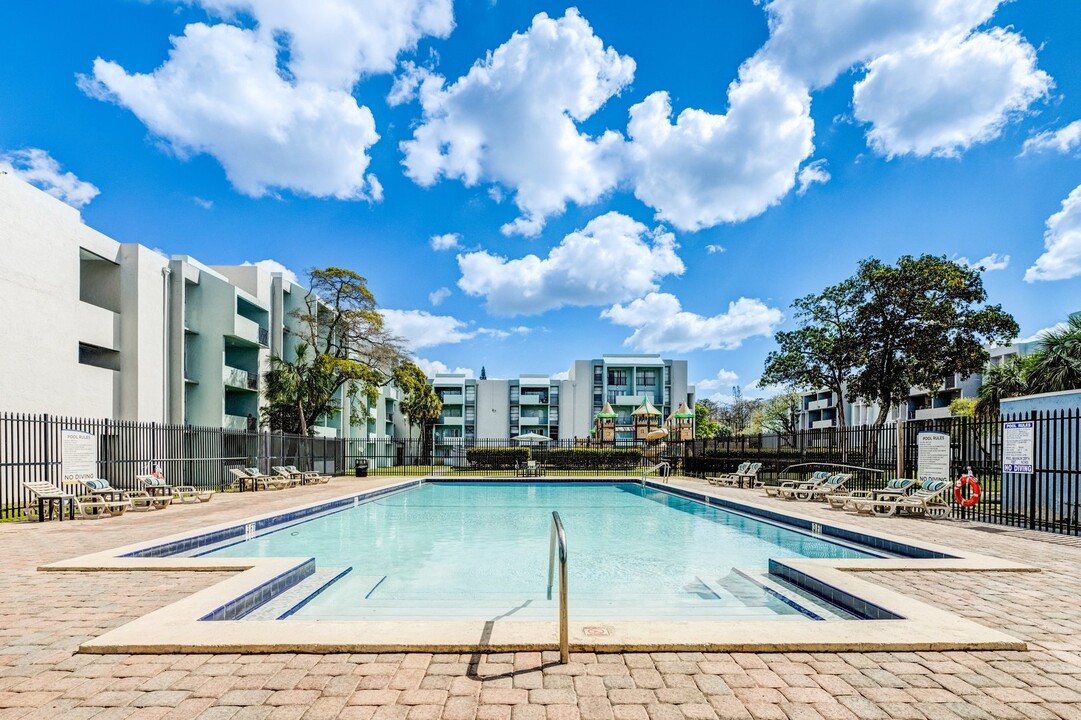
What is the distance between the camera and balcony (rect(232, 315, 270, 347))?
2392 centimetres

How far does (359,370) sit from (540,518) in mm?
16290

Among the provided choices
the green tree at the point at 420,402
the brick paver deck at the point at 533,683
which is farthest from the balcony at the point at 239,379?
the brick paver deck at the point at 533,683

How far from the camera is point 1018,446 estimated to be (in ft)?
31.5

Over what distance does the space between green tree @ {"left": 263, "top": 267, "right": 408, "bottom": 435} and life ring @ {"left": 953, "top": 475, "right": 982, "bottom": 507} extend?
23.3 metres

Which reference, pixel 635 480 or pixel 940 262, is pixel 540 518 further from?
pixel 940 262

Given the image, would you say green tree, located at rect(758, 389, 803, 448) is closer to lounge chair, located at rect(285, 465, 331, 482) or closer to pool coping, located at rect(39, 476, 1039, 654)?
lounge chair, located at rect(285, 465, 331, 482)

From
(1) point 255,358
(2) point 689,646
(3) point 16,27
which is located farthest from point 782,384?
(3) point 16,27

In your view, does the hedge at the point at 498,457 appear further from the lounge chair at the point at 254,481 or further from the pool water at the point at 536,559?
the pool water at the point at 536,559

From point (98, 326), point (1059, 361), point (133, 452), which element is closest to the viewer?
point (133, 452)

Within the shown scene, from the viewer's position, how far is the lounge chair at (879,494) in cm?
1171

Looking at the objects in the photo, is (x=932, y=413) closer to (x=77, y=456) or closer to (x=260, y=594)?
(x=260, y=594)

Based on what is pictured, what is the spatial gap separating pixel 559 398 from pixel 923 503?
146 feet

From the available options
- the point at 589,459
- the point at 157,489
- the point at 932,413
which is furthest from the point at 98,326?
the point at 932,413

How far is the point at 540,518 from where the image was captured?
13133 millimetres
